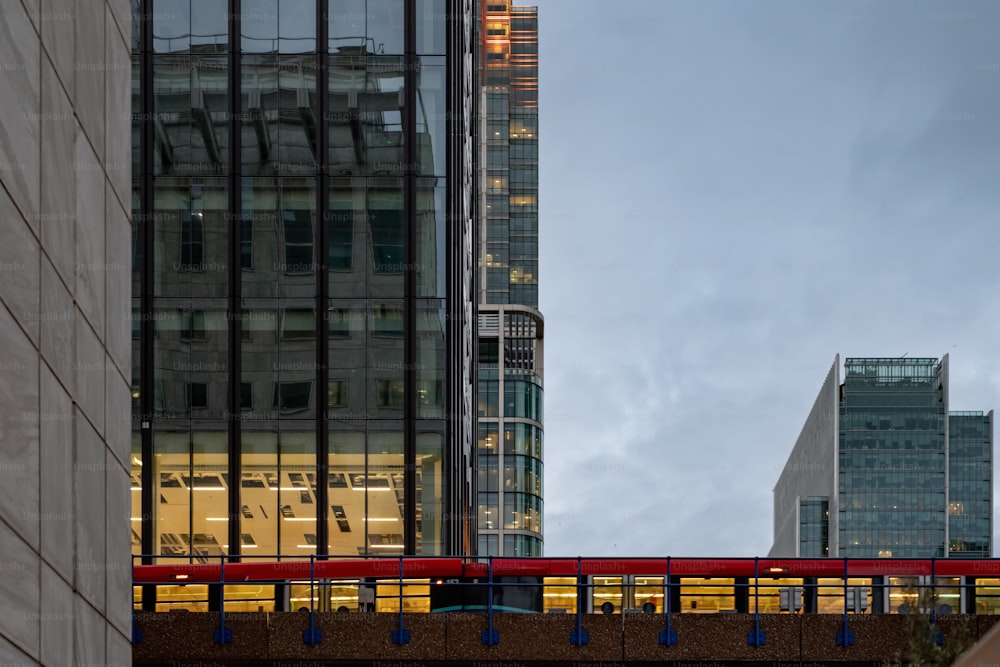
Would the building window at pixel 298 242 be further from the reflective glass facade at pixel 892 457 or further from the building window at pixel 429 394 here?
the reflective glass facade at pixel 892 457

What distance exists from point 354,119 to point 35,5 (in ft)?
73.9

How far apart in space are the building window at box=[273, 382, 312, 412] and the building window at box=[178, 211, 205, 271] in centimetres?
394

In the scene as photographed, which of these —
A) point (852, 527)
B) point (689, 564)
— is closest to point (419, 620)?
point (689, 564)

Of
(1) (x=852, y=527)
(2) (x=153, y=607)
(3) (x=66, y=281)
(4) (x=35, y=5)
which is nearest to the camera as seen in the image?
(4) (x=35, y=5)

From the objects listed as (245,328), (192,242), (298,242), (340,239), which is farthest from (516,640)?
(192,242)

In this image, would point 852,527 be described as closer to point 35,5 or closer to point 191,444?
point 191,444

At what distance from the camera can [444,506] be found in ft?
107

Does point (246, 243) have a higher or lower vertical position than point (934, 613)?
higher

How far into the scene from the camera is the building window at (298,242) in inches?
1299

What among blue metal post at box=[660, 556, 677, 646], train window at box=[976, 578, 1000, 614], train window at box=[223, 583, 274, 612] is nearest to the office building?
train window at box=[223, 583, 274, 612]

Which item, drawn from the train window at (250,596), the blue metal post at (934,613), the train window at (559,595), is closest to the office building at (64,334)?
the train window at (250,596)

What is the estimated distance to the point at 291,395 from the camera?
32.5m

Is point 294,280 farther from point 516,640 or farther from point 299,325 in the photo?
point 516,640

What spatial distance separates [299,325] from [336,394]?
2.13 m
